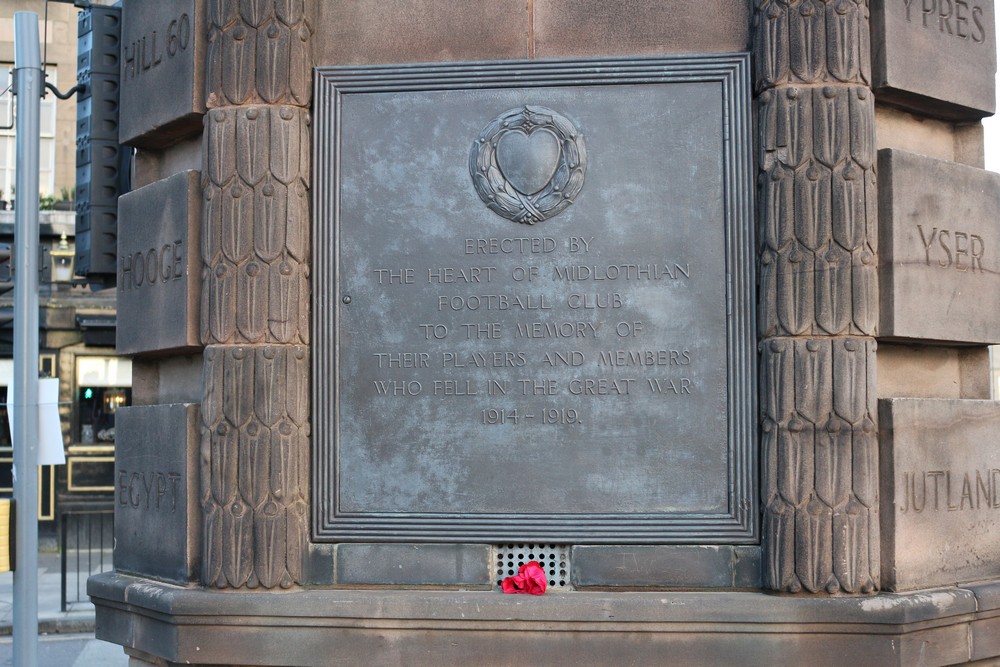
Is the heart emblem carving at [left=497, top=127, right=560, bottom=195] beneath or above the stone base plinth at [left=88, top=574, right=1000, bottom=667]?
above

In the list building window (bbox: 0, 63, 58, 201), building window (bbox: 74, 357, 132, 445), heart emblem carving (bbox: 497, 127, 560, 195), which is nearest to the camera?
heart emblem carving (bbox: 497, 127, 560, 195)

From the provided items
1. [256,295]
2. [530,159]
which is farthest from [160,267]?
[530,159]

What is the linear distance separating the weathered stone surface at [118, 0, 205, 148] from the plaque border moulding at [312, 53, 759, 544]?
0.75m

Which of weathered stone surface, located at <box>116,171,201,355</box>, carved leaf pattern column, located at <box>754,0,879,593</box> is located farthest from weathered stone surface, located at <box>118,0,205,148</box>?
carved leaf pattern column, located at <box>754,0,879,593</box>


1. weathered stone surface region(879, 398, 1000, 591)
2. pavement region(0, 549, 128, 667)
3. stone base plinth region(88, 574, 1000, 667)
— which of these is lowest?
pavement region(0, 549, 128, 667)

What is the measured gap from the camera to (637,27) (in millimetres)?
6824

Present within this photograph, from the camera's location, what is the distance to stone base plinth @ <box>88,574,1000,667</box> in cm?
617

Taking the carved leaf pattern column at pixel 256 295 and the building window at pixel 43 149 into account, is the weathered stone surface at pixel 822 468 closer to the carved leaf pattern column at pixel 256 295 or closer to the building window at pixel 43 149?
the carved leaf pattern column at pixel 256 295

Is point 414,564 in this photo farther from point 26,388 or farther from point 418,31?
Answer: point 418,31

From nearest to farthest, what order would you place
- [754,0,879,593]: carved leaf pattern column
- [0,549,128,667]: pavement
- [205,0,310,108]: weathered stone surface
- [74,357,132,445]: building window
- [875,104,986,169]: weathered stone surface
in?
[754,0,879,593]: carved leaf pattern column
[205,0,310,108]: weathered stone surface
[875,104,986,169]: weathered stone surface
[0,549,128,667]: pavement
[74,357,132,445]: building window

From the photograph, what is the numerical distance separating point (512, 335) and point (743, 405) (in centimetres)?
133

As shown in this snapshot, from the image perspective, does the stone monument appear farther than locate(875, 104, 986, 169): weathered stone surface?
No

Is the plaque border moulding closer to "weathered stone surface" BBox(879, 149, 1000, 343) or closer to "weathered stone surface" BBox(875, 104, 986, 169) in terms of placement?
"weathered stone surface" BBox(879, 149, 1000, 343)

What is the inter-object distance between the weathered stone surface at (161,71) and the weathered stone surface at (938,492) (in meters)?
4.35
